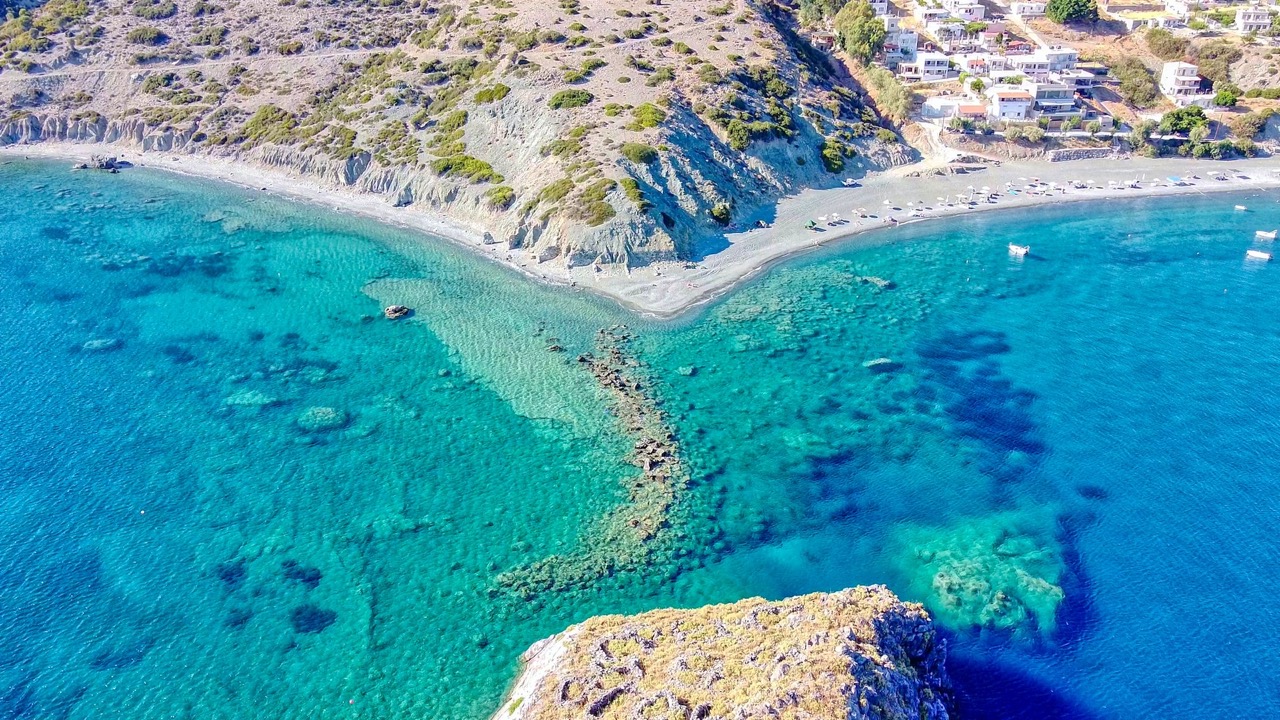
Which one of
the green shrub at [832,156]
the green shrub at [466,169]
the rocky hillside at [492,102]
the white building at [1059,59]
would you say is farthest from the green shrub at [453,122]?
the white building at [1059,59]

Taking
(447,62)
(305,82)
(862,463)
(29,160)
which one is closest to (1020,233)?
(862,463)

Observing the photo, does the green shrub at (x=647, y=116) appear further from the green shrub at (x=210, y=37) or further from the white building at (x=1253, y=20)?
the white building at (x=1253, y=20)

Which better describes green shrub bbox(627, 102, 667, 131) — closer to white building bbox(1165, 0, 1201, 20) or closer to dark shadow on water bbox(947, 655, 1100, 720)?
dark shadow on water bbox(947, 655, 1100, 720)

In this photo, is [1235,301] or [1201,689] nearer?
[1201,689]

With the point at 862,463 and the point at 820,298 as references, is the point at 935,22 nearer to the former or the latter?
the point at 820,298

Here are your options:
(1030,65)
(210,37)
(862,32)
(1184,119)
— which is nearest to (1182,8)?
(1030,65)

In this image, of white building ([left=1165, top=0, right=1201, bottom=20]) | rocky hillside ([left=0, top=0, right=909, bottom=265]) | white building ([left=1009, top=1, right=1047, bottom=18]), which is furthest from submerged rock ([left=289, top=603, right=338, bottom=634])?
white building ([left=1165, top=0, right=1201, bottom=20])
